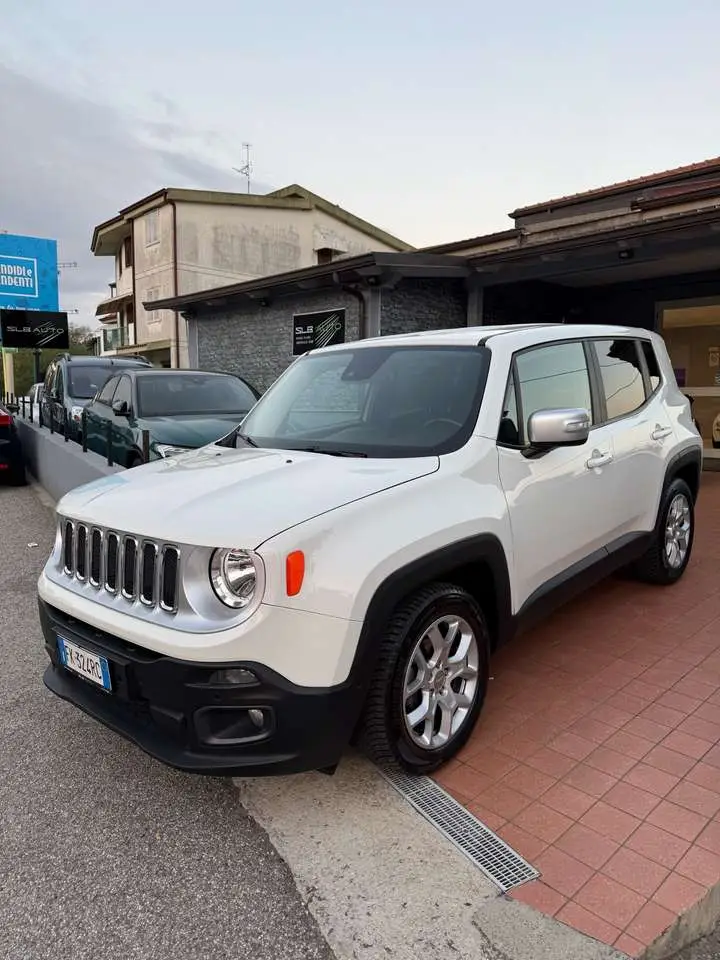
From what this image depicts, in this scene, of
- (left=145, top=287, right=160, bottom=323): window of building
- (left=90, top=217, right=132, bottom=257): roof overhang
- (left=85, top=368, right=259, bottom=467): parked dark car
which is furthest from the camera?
(left=90, top=217, right=132, bottom=257): roof overhang

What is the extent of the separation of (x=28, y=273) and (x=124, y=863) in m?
20.2

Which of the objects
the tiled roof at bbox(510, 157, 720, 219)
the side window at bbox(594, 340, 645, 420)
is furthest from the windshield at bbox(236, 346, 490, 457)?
the tiled roof at bbox(510, 157, 720, 219)

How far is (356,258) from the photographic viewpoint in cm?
1044

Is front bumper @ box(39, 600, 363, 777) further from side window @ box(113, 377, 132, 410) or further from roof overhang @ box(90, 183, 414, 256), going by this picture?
roof overhang @ box(90, 183, 414, 256)

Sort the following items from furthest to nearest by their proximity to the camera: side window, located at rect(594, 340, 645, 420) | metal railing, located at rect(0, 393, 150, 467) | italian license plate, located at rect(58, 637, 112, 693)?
metal railing, located at rect(0, 393, 150, 467) < side window, located at rect(594, 340, 645, 420) < italian license plate, located at rect(58, 637, 112, 693)

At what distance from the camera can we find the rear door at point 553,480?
3111mm

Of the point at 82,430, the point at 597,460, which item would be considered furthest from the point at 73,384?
the point at 597,460

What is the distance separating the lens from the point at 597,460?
3.70 m

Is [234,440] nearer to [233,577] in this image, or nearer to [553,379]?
[233,577]

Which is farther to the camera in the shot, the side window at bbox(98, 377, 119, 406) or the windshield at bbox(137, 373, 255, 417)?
the side window at bbox(98, 377, 119, 406)

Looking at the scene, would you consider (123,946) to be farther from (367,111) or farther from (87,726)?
(367,111)

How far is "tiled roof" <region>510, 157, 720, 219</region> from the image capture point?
1175 centimetres

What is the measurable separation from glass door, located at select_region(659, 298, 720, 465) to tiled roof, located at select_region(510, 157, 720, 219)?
2.92m

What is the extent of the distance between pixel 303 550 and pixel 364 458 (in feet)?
2.72
